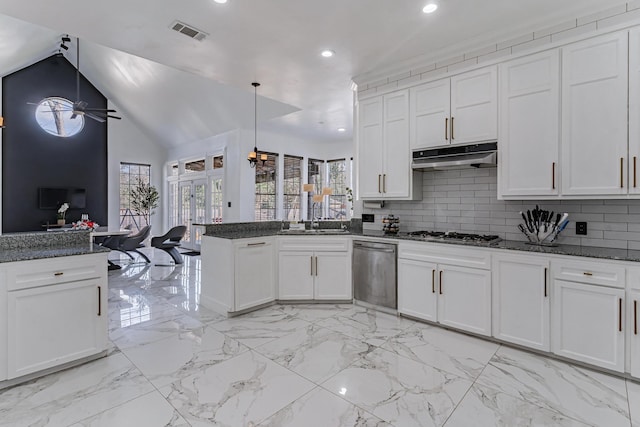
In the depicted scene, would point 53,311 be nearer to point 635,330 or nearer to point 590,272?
point 590,272

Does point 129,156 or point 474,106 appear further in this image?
point 129,156

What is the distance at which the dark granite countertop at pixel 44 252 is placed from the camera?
2.20 m

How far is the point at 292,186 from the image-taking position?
8.83 m

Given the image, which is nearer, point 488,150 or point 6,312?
point 6,312

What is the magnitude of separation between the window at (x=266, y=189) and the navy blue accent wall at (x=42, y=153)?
4.38 m

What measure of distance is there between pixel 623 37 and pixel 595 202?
1299mm

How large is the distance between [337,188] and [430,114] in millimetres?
5962

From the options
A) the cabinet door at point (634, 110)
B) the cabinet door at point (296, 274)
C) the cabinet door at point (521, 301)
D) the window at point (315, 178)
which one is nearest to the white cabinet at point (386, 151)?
the cabinet door at point (296, 274)

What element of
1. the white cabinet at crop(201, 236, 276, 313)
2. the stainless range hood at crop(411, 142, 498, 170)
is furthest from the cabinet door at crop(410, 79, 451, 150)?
the white cabinet at crop(201, 236, 276, 313)

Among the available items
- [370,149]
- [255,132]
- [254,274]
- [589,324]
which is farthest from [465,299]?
[255,132]

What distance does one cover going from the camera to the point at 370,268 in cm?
373

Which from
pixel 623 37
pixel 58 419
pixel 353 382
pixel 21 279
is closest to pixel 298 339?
pixel 353 382

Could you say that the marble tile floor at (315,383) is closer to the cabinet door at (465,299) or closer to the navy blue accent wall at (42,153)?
the cabinet door at (465,299)

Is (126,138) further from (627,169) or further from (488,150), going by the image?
(627,169)
